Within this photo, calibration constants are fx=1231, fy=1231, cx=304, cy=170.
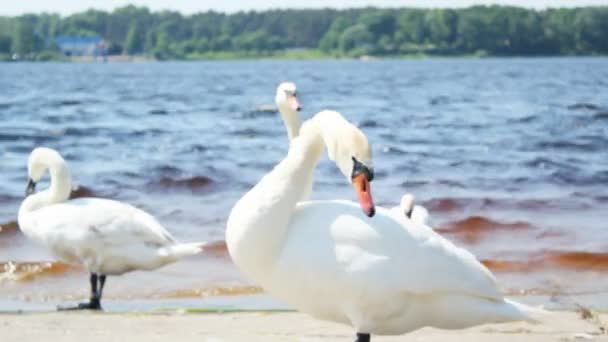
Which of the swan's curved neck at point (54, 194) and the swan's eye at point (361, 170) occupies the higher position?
the swan's eye at point (361, 170)

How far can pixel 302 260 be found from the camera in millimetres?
5957

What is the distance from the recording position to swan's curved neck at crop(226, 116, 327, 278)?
19.8 feet

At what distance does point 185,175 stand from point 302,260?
13566mm

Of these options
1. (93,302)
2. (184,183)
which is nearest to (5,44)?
(184,183)

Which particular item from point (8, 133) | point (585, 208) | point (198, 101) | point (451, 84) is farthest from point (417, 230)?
point (451, 84)

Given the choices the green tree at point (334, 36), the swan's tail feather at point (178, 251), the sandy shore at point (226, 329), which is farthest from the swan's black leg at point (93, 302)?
the green tree at point (334, 36)

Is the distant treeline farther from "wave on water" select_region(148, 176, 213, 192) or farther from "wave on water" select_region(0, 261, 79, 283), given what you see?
"wave on water" select_region(0, 261, 79, 283)

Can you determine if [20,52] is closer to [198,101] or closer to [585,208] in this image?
[198,101]

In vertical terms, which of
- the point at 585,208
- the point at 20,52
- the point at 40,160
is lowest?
the point at 20,52

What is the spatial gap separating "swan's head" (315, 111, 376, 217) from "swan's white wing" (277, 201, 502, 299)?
12.1 inches

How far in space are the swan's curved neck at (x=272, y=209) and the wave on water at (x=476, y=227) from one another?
7320 millimetres

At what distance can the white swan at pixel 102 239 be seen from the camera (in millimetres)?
9766

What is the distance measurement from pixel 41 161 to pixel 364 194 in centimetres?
616

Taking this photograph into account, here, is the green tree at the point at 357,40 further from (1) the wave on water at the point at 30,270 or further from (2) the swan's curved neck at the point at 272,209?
(2) the swan's curved neck at the point at 272,209
